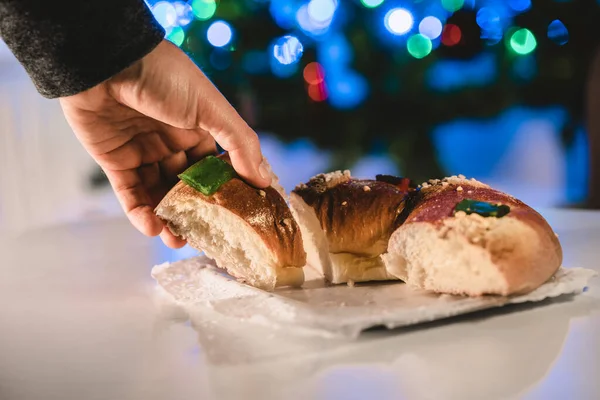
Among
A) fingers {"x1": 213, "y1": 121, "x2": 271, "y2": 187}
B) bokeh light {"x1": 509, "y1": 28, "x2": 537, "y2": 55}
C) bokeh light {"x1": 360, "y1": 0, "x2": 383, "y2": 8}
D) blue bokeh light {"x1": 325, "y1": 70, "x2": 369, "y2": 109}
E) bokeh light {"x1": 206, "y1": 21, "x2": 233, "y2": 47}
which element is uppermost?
bokeh light {"x1": 360, "y1": 0, "x2": 383, "y2": 8}

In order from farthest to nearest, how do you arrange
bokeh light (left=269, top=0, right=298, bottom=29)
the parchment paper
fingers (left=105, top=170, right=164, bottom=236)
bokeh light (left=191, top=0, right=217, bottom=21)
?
bokeh light (left=269, top=0, right=298, bottom=29) → bokeh light (left=191, top=0, right=217, bottom=21) → fingers (left=105, top=170, right=164, bottom=236) → the parchment paper

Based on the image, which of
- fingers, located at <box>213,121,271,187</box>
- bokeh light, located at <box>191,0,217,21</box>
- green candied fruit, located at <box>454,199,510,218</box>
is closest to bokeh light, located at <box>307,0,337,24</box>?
bokeh light, located at <box>191,0,217,21</box>

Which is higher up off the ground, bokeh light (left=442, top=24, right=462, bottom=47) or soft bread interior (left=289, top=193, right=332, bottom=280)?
bokeh light (left=442, top=24, right=462, bottom=47)

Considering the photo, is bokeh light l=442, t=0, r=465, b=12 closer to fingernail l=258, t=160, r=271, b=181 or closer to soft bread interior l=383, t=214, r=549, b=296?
fingernail l=258, t=160, r=271, b=181

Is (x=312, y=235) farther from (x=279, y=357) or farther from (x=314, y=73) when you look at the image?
(x=314, y=73)

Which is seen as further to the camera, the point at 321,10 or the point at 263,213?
the point at 321,10

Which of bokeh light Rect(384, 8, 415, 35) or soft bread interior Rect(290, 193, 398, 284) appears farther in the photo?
bokeh light Rect(384, 8, 415, 35)

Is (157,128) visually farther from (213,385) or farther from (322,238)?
(213,385)

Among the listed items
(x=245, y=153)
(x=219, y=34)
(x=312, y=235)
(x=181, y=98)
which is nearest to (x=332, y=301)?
(x=312, y=235)
